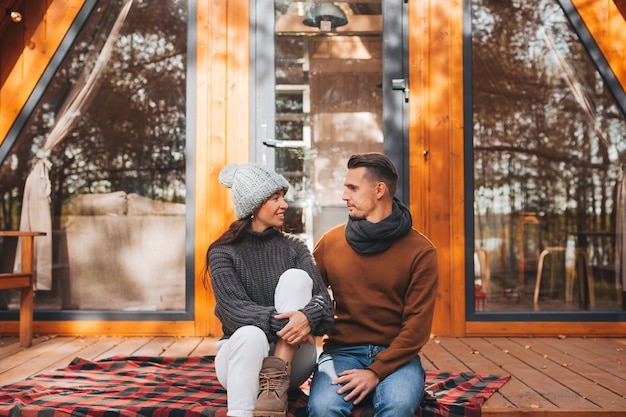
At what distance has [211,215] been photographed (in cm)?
470

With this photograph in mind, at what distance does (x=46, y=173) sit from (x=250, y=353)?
3350 mm

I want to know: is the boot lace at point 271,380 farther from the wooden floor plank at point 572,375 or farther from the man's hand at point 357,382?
the wooden floor plank at point 572,375

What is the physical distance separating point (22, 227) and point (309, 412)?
329 centimetres

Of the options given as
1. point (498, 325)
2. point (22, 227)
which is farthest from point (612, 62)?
point (22, 227)

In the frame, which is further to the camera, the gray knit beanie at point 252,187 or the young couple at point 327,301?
the gray knit beanie at point 252,187

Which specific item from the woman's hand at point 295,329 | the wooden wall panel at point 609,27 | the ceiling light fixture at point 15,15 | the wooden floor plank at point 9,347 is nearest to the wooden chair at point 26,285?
the wooden floor plank at point 9,347

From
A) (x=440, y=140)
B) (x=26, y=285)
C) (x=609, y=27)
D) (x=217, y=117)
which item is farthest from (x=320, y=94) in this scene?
(x=26, y=285)

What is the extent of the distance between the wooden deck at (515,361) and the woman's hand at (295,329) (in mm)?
848

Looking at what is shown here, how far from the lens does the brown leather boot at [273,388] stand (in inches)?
94.1

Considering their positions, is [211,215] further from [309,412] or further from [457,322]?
[309,412]

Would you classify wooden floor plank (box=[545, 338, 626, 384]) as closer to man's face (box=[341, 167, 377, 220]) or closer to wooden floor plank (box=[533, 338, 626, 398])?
wooden floor plank (box=[533, 338, 626, 398])

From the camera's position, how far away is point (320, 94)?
483 cm

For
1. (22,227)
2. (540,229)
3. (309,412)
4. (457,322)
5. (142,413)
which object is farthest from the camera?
(540,229)

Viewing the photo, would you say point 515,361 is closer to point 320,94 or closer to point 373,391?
point 373,391
